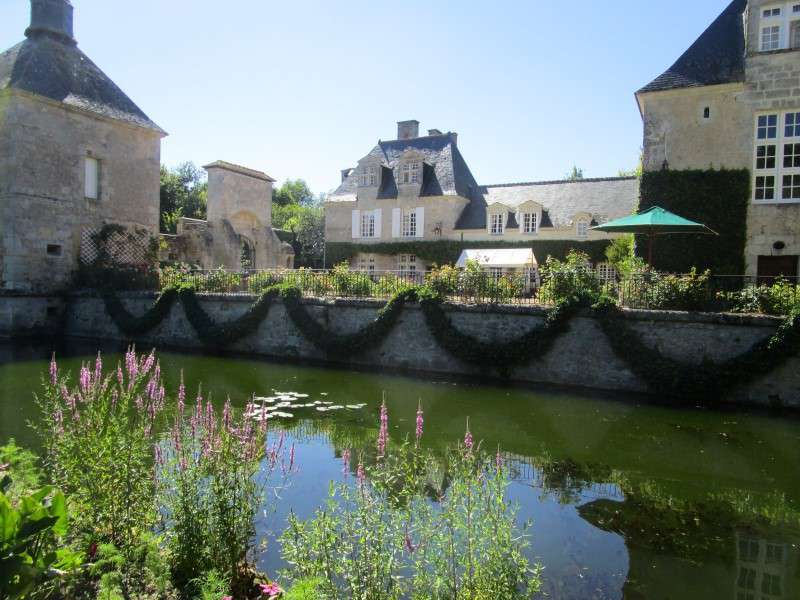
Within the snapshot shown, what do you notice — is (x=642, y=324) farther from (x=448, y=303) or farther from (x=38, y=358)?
(x=38, y=358)

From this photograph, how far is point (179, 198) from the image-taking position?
48.8m

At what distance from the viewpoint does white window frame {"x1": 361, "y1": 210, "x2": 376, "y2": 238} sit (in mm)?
30562

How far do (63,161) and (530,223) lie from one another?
1925cm

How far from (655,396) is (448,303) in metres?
5.09

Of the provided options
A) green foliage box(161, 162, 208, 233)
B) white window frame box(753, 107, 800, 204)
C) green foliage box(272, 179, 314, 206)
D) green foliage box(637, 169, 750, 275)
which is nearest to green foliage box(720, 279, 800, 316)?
green foliage box(637, 169, 750, 275)

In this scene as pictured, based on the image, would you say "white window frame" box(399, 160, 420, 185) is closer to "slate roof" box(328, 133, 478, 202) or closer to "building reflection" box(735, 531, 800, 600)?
"slate roof" box(328, 133, 478, 202)

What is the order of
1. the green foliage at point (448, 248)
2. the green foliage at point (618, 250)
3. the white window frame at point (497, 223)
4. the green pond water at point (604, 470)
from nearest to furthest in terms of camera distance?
1. the green pond water at point (604, 470)
2. the green foliage at point (618, 250)
3. the green foliage at point (448, 248)
4. the white window frame at point (497, 223)

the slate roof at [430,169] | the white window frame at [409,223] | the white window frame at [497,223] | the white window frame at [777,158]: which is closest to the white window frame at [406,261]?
the white window frame at [409,223]

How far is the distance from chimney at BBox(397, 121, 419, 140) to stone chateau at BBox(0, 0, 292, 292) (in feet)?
41.8

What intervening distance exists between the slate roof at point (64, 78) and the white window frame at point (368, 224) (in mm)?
10984

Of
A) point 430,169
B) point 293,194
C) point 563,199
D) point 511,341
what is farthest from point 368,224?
point 293,194

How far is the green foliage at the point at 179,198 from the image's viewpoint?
4384 centimetres

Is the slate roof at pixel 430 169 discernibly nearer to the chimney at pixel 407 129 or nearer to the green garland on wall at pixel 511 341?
Result: the chimney at pixel 407 129

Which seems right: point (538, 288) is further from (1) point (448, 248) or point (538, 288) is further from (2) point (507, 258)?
(1) point (448, 248)
